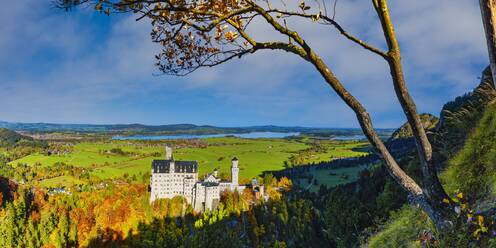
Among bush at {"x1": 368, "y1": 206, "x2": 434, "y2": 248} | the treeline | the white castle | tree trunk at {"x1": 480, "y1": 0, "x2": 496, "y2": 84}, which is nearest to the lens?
tree trunk at {"x1": 480, "y1": 0, "x2": 496, "y2": 84}

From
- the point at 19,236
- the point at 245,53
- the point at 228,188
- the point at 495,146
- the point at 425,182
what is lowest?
the point at 19,236

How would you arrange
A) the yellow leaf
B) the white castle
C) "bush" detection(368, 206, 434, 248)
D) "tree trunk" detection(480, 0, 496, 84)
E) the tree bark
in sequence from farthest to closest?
the white castle → "bush" detection(368, 206, 434, 248) → the tree bark → the yellow leaf → "tree trunk" detection(480, 0, 496, 84)

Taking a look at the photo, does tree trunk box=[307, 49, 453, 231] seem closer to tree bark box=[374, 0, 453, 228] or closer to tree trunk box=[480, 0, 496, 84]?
tree bark box=[374, 0, 453, 228]

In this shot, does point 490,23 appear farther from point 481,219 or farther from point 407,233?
point 407,233

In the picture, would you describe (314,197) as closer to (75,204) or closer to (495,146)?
(75,204)

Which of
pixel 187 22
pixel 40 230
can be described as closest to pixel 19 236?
pixel 40 230

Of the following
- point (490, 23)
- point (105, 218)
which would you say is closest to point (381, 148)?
point (490, 23)

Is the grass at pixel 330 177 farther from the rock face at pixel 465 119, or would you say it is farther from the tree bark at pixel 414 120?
the tree bark at pixel 414 120

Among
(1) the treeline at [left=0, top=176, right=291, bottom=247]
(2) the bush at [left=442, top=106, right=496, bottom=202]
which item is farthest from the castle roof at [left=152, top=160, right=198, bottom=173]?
(2) the bush at [left=442, top=106, right=496, bottom=202]
